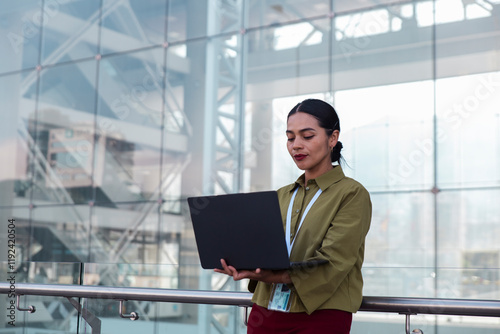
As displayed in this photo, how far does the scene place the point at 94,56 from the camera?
7.42 m

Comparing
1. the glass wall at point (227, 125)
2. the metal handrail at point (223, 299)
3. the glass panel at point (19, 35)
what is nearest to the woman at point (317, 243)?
Result: the metal handrail at point (223, 299)

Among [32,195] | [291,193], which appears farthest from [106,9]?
[291,193]

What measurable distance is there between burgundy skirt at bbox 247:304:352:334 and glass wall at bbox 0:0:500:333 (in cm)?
199

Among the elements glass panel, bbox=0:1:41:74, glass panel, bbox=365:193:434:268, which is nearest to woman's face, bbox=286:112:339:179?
glass panel, bbox=365:193:434:268

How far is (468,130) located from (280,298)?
12.7 feet

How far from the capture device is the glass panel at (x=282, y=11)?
607 centimetres

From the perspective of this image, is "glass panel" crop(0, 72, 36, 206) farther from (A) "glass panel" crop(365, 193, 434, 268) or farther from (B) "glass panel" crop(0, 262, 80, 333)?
(B) "glass panel" crop(0, 262, 80, 333)

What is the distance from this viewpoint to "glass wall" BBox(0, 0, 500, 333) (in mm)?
5285

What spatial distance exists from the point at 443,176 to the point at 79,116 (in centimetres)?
384

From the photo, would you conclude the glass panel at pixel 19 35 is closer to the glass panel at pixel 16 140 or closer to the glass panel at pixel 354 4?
the glass panel at pixel 16 140

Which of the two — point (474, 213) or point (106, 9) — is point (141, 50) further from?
point (474, 213)

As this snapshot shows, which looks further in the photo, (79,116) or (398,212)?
(79,116)

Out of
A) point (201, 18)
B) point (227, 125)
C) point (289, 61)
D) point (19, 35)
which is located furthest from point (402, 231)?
point (19, 35)

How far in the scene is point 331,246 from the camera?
1.59 meters
